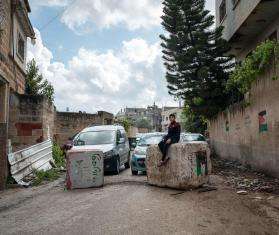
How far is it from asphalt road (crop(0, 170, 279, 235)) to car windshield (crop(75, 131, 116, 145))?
5.20 meters

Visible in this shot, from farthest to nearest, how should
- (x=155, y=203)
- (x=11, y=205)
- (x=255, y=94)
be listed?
(x=255, y=94) → (x=11, y=205) → (x=155, y=203)

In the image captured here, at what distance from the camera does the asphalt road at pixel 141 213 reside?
6.57 meters

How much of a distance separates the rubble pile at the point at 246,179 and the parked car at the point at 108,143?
377 centimetres

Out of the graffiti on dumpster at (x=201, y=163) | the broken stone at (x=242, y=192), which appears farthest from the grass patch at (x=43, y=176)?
the broken stone at (x=242, y=192)

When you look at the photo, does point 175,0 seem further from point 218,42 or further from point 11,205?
point 11,205

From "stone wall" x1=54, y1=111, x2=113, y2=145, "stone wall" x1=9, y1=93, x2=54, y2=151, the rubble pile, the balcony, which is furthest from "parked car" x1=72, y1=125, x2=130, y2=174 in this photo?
"stone wall" x1=54, y1=111, x2=113, y2=145

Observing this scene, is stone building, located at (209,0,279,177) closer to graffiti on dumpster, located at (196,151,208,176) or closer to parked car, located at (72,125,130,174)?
graffiti on dumpster, located at (196,151,208,176)

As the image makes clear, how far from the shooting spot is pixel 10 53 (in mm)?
16047

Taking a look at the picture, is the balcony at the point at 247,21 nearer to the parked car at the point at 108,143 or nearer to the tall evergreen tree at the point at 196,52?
the tall evergreen tree at the point at 196,52

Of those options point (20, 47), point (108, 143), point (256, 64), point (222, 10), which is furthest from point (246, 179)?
point (222, 10)

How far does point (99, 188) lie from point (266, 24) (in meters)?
10.1

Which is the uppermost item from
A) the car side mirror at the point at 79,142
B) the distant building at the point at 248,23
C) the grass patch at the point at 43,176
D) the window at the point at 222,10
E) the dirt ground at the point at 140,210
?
the window at the point at 222,10

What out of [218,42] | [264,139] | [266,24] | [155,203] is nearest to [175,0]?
[218,42]

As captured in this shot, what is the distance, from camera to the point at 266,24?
16.9 meters
